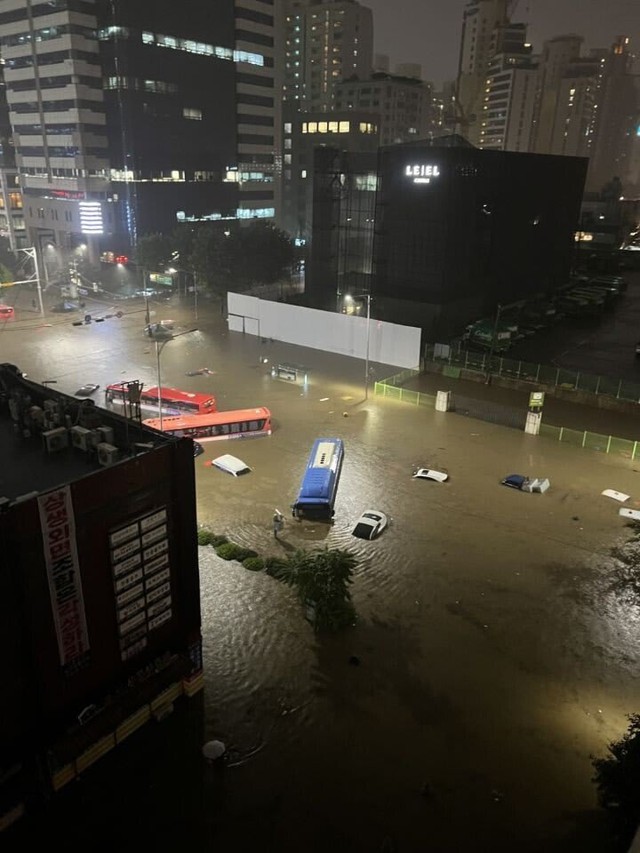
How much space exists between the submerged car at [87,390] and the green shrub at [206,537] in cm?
1980

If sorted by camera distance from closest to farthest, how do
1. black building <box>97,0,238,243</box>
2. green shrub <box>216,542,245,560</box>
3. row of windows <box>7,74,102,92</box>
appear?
green shrub <box>216,542,245,560</box> → row of windows <box>7,74,102,92</box> → black building <box>97,0,238,243</box>

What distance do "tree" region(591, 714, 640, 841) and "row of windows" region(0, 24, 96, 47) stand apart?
99934 millimetres

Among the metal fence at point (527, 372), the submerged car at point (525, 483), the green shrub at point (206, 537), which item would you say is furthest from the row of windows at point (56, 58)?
the submerged car at point (525, 483)

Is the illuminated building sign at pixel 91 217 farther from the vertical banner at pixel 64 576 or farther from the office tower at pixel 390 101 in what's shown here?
the office tower at pixel 390 101

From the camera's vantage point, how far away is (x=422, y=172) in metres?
58.6

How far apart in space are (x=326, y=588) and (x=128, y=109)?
86243 mm

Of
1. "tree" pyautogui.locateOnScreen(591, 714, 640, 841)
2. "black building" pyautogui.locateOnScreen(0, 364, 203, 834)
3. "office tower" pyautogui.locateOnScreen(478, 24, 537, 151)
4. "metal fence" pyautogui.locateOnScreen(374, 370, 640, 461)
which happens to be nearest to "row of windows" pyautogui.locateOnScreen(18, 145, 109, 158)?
"metal fence" pyautogui.locateOnScreen(374, 370, 640, 461)

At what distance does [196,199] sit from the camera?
95688mm

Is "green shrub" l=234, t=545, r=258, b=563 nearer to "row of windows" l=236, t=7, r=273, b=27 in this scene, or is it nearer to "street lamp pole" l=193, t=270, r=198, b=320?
"street lamp pole" l=193, t=270, r=198, b=320

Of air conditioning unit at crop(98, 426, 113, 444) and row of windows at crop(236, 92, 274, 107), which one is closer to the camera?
air conditioning unit at crop(98, 426, 113, 444)

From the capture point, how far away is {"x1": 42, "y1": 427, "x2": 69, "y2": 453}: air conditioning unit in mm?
17069

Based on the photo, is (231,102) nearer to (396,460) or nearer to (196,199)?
(196,199)

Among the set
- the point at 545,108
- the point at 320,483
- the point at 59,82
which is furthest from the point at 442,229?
the point at 545,108

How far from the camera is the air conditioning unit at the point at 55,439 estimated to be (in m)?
17.1
